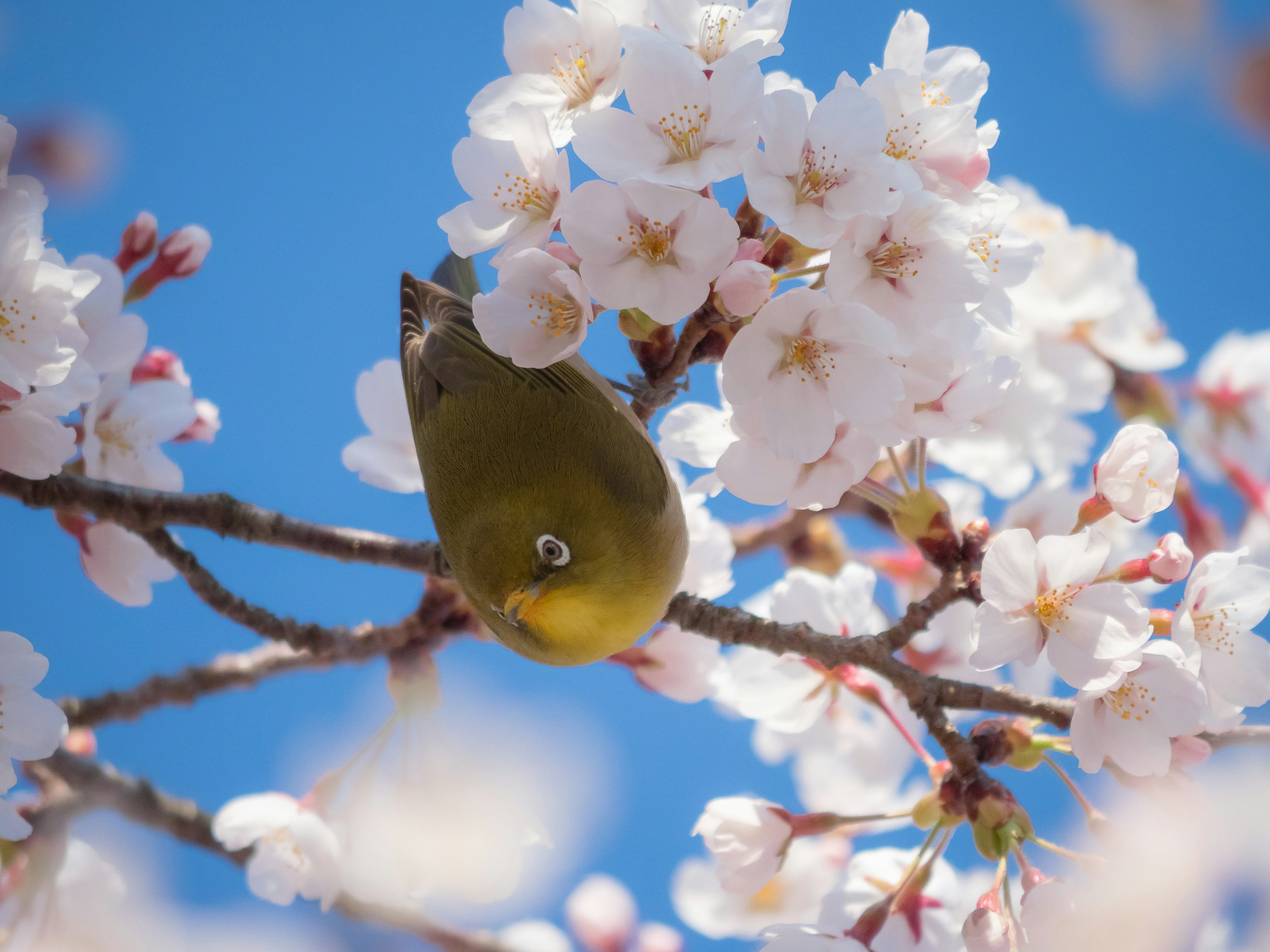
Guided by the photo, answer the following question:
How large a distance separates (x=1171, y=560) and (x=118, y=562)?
5.09 feet

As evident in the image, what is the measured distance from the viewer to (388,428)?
1.66m

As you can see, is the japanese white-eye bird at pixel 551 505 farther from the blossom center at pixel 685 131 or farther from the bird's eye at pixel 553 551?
the blossom center at pixel 685 131

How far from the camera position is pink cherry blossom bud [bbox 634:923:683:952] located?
7.44 ft

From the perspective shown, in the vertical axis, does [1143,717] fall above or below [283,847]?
above

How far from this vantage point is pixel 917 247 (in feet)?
3.37

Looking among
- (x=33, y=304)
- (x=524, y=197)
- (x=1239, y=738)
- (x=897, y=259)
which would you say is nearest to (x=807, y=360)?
(x=897, y=259)

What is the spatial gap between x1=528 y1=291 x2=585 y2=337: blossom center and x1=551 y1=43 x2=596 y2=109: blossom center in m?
0.27

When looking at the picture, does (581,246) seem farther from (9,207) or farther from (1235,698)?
(1235,698)

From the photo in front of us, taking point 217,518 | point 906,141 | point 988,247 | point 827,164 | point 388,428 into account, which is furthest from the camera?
point 388,428

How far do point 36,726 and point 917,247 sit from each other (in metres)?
1.15

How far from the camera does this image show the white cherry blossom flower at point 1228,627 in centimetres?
110

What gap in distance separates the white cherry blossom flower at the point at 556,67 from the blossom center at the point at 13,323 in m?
0.60

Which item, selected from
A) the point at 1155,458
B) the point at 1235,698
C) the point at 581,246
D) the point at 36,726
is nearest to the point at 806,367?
the point at 581,246

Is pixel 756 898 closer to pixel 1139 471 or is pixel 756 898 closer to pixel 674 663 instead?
pixel 674 663
